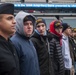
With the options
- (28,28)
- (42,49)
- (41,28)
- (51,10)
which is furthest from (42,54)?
(51,10)

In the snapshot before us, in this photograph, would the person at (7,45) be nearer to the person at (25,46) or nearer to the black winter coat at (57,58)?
the person at (25,46)

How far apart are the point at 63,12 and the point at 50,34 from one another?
10.9 meters

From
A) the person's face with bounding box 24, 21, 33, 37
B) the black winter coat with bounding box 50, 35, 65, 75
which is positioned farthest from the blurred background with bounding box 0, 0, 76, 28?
the person's face with bounding box 24, 21, 33, 37

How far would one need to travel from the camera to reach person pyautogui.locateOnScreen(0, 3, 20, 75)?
7.38 feet

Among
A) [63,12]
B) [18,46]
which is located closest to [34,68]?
[18,46]

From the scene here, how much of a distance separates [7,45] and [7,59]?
159 millimetres

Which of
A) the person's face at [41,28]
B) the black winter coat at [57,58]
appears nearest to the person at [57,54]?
the black winter coat at [57,58]

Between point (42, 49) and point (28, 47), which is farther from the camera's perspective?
point (42, 49)

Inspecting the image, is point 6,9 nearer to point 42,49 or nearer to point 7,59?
point 7,59

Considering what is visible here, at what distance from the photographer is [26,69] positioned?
2850 mm

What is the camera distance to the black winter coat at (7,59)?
2.24 metres

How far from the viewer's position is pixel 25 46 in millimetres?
2920

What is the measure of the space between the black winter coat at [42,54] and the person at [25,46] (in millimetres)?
741

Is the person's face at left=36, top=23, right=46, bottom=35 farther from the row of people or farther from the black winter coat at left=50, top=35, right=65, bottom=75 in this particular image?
the black winter coat at left=50, top=35, right=65, bottom=75
